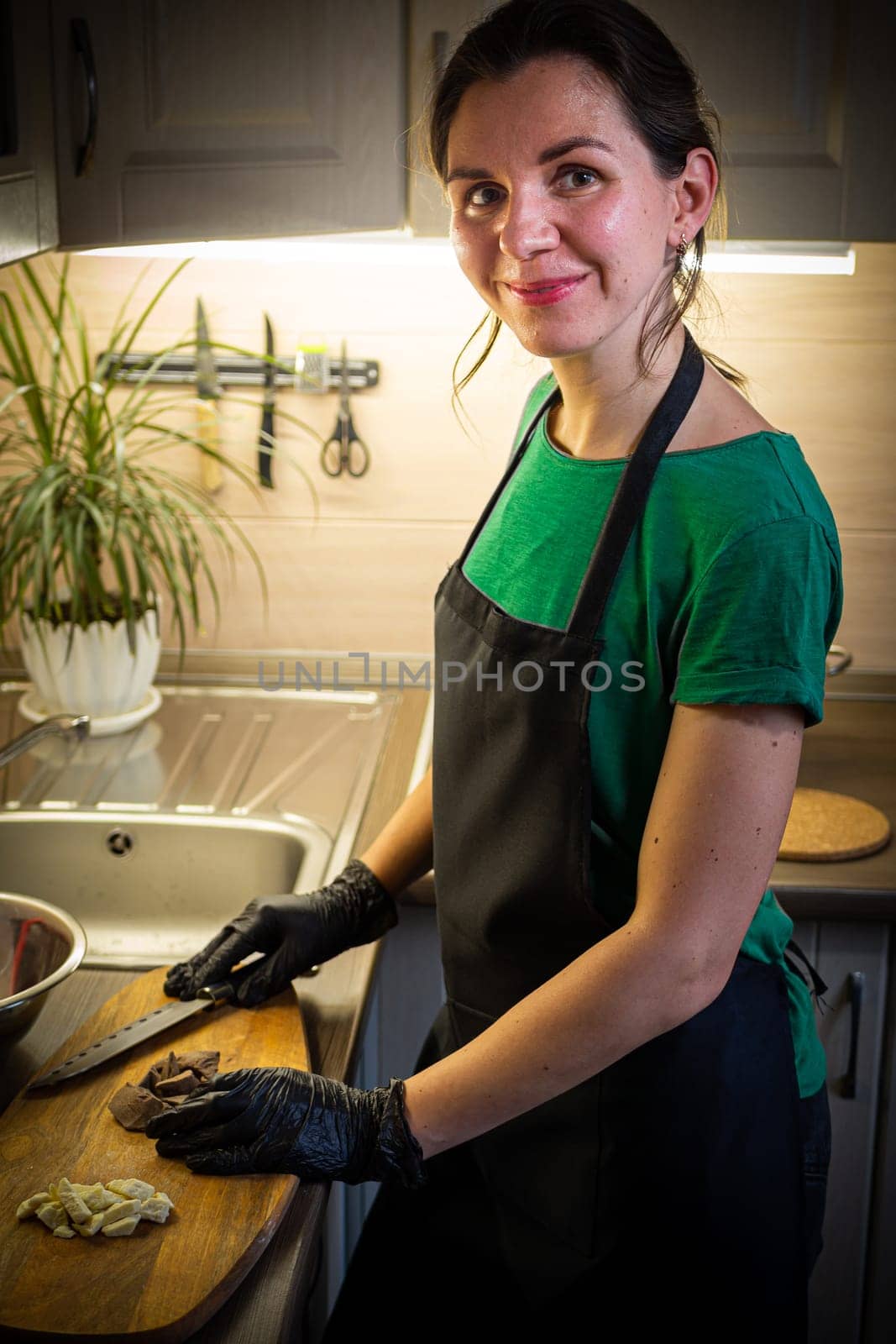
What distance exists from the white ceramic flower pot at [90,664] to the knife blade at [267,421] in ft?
0.96

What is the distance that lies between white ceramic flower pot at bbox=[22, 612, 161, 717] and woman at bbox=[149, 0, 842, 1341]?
25.9 inches

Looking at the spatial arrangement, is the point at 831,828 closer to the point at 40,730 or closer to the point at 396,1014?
the point at 396,1014

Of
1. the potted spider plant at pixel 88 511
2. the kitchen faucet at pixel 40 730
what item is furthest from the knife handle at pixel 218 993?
the potted spider plant at pixel 88 511

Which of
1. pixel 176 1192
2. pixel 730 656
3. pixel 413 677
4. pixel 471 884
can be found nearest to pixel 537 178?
pixel 730 656

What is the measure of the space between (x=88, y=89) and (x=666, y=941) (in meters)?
1.11

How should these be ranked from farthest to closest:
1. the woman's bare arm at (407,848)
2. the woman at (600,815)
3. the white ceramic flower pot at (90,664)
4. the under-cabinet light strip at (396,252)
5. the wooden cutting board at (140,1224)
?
the white ceramic flower pot at (90,664), the under-cabinet light strip at (396,252), the woman's bare arm at (407,848), the woman at (600,815), the wooden cutting board at (140,1224)

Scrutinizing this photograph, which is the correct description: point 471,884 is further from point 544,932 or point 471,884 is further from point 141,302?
point 141,302

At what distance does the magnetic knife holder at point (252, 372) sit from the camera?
6.31 feet

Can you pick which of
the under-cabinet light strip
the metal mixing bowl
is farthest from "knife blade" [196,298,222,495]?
the metal mixing bowl

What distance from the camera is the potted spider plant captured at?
5.52 feet

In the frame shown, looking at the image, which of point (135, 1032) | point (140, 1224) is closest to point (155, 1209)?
point (140, 1224)

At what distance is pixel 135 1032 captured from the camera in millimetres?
1111

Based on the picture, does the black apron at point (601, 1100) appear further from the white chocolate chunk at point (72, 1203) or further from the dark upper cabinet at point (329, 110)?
the dark upper cabinet at point (329, 110)

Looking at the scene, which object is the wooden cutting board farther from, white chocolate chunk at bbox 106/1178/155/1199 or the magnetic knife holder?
the magnetic knife holder
